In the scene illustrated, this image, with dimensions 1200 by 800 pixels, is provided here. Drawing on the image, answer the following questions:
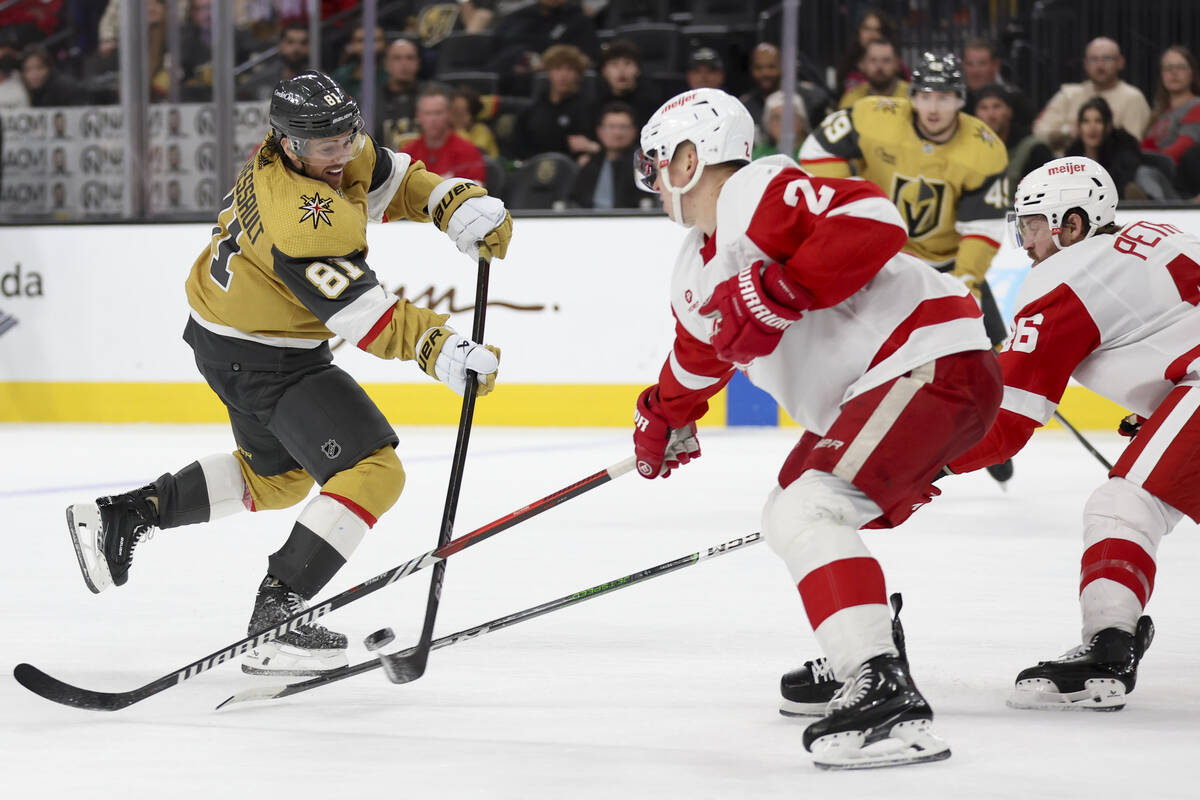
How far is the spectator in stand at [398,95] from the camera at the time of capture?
783 cm

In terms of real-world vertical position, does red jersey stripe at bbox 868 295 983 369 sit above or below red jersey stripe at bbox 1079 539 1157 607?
above

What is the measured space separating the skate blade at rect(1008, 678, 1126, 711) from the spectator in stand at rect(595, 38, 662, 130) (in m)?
5.60

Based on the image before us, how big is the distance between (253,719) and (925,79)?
3.78 metres

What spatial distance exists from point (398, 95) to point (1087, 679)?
6.14m

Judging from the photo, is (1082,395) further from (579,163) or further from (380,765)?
(380,765)

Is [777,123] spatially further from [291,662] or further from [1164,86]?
[291,662]

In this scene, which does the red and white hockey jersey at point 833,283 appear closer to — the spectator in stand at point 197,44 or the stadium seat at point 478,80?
the spectator in stand at point 197,44

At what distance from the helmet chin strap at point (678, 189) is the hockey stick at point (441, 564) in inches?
20.3

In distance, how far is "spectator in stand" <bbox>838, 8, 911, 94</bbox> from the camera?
7.20m

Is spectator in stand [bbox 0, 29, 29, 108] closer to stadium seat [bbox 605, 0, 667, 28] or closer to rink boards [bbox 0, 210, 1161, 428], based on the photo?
rink boards [bbox 0, 210, 1161, 428]

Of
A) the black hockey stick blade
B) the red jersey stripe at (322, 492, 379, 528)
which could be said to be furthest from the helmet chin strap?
the black hockey stick blade

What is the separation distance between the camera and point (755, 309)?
209 cm

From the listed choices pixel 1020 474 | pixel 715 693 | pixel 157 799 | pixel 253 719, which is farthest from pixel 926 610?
pixel 1020 474

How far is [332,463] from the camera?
2.77 m
